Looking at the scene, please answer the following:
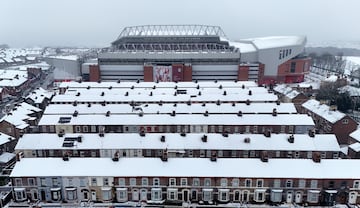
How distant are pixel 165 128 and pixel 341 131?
26.6 m

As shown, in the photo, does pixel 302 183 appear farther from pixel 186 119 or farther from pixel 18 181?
pixel 18 181

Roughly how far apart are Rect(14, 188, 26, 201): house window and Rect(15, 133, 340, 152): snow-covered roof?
6761 millimetres

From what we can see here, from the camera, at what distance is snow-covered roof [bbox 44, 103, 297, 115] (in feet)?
166

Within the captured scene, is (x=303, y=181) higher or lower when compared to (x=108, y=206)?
higher

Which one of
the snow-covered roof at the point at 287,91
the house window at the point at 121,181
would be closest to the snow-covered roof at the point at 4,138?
the house window at the point at 121,181

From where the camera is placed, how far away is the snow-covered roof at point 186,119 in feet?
152

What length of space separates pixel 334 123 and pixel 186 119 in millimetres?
22192

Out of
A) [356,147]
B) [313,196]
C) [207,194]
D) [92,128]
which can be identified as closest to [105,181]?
[207,194]

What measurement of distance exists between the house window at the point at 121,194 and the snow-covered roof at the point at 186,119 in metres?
14.7

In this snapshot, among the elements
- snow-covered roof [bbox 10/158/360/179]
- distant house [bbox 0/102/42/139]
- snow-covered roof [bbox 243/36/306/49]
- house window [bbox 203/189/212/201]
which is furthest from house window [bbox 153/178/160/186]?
snow-covered roof [bbox 243/36/306/49]

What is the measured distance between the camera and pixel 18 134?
50.0 m

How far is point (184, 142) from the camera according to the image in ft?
128

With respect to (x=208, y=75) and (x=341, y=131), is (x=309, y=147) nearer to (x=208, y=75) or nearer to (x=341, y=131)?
(x=341, y=131)

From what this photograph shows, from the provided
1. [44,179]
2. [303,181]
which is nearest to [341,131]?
[303,181]
